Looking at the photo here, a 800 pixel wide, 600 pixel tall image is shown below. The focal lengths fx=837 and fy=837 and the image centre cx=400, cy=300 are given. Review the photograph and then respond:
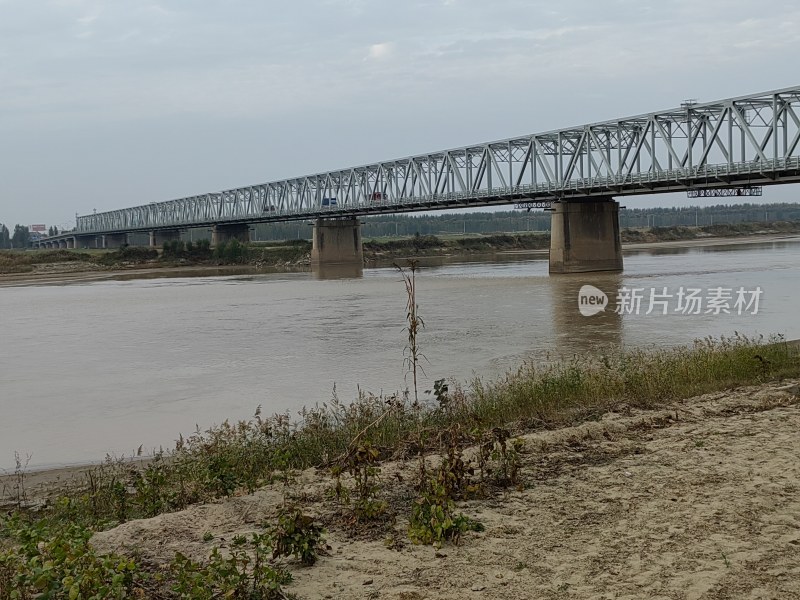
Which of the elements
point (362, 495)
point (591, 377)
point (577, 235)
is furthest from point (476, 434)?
point (577, 235)

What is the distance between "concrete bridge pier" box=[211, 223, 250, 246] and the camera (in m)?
150

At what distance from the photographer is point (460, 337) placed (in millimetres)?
27609

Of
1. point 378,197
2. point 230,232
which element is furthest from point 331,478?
point 230,232

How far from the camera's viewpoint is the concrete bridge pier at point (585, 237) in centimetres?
6919

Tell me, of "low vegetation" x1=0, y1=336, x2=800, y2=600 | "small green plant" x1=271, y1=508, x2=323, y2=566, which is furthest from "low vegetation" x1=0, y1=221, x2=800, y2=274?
"small green plant" x1=271, y1=508, x2=323, y2=566

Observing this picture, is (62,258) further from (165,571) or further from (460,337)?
(165,571)

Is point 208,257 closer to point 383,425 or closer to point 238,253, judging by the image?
point 238,253

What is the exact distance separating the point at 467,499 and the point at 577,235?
65.6m

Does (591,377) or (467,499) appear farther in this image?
(591,377)

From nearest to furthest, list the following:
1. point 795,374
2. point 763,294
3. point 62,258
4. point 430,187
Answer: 1. point 795,374
2. point 763,294
3. point 430,187
4. point 62,258

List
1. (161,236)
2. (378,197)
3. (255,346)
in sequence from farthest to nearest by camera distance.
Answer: (161,236) → (378,197) → (255,346)

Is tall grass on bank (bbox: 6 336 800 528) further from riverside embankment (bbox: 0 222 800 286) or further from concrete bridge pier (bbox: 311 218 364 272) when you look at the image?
concrete bridge pier (bbox: 311 218 364 272)

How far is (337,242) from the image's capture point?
11294 centimetres

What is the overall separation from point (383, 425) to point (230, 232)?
14513 cm
